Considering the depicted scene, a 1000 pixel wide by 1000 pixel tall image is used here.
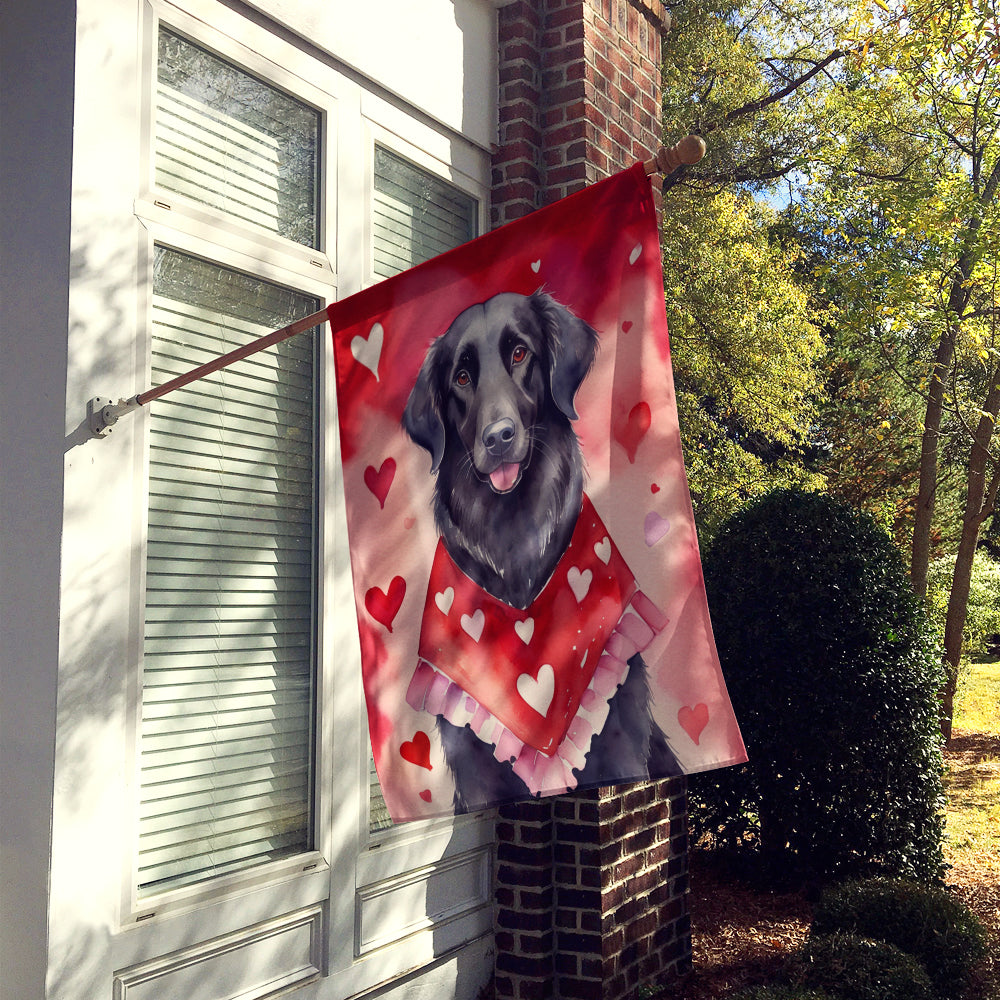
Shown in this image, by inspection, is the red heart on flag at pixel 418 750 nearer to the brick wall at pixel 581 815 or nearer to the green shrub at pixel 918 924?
the brick wall at pixel 581 815

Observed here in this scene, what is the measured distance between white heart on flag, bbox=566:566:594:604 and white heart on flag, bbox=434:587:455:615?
11.9 inches

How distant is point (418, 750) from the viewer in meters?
2.45

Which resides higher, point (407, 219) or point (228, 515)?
point (407, 219)

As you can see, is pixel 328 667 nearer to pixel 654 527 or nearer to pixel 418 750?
pixel 418 750

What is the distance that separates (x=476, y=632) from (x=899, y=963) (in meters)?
2.91

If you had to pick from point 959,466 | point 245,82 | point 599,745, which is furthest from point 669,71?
point 599,745

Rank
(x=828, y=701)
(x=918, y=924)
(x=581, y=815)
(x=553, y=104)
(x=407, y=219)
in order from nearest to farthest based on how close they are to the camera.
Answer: (x=407, y=219) < (x=581, y=815) < (x=918, y=924) < (x=553, y=104) < (x=828, y=701)

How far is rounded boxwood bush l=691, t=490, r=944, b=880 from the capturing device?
588cm

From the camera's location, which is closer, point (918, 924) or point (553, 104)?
point (918, 924)

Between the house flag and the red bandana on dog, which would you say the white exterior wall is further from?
the red bandana on dog

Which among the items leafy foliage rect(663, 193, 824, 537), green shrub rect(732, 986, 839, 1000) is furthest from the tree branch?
green shrub rect(732, 986, 839, 1000)

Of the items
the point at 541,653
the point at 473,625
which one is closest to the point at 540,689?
the point at 541,653

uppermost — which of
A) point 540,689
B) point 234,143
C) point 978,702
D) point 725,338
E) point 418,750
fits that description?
point 725,338

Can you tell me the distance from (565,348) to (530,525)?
0.43 metres
